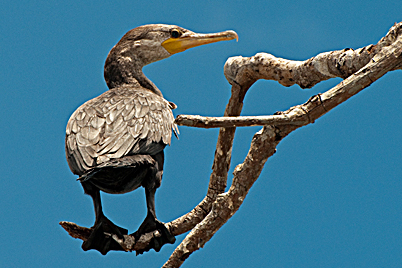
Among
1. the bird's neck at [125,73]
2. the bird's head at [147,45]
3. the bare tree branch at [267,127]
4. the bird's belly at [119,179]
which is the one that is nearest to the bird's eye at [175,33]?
the bird's head at [147,45]

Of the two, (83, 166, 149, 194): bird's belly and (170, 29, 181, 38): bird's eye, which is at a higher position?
(170, 29, 181, 38): bird's eye

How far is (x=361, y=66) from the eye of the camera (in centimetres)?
700

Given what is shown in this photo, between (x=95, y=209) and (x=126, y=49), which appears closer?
(x=95, y=209)

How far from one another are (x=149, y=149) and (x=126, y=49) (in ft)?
5.88

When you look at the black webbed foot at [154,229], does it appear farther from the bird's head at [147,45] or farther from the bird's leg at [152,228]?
the bird's head at [147,45]

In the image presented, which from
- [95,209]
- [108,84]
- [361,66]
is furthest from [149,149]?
[361,66]

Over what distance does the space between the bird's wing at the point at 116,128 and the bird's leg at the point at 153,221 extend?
0.81 feet

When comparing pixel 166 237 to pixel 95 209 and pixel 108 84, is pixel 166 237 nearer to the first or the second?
pixel 95 209

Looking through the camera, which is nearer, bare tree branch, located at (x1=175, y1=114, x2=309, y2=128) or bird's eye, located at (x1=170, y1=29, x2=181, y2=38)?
bare tree branch, located at (x1=175, y1=114, x2=309, y2=128)

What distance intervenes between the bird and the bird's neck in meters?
0.11

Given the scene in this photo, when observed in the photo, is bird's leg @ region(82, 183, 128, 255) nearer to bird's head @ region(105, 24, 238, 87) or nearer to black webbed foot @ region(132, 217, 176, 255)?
black webbed foot @ region(132, 217, 176, 255)

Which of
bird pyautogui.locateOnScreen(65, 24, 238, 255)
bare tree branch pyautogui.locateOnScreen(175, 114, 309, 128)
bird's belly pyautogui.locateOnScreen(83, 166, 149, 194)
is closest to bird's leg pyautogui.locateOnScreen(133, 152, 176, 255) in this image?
bird pyautogui.locateOnScreen(65, 24, 238, 255)

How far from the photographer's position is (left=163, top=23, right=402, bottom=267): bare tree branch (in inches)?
254

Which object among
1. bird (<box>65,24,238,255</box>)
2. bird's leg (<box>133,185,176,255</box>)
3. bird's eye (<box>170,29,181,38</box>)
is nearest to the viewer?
bird (<box>65,24,238,255</box>)
